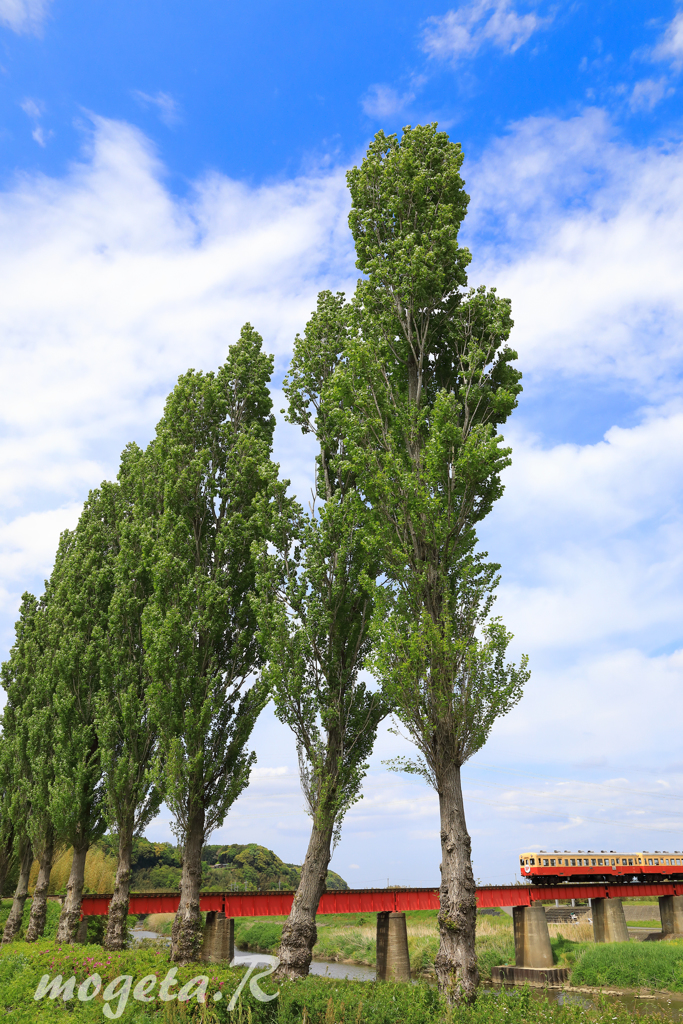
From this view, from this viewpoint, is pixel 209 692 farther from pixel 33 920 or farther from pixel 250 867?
pixel 250 867

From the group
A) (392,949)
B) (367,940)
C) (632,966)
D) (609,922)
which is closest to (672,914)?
(609,922)

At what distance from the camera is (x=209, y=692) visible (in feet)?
54.0

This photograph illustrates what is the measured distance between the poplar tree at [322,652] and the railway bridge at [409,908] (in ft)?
24.3

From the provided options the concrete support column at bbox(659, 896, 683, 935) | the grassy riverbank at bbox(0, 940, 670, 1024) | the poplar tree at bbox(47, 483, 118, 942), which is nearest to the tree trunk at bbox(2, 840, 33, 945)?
the poplar tree at bbox(47, 483, 118, 942)

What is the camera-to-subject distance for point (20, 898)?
82.7 ft

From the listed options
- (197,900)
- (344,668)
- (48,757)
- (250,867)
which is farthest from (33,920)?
(250,867)

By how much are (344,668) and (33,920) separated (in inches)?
680

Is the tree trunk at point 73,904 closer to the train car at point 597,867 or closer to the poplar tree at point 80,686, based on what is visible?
the poplar tree at point 80,686

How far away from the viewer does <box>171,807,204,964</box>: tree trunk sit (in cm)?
1459

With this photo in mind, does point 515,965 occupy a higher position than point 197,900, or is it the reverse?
point 197,900

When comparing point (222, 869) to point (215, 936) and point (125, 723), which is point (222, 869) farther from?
point (125, 723)

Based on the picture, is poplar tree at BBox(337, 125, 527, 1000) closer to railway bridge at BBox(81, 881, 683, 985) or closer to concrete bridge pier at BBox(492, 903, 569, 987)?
railway bridge at BBox(81, 881, 683, 985)

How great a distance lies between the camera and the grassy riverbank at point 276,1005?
9.09 metres

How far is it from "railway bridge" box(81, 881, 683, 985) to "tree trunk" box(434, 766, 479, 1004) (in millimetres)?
9371
